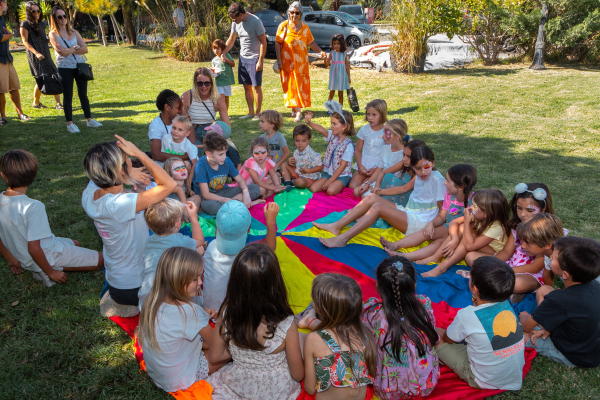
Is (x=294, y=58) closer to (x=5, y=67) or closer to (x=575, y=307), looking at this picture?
(x=5, y=67)

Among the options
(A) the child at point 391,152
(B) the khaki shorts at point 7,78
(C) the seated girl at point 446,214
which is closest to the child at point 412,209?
(C) the seated girl at point 446,214

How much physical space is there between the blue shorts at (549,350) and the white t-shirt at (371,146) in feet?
10.3

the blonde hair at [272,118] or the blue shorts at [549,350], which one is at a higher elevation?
the blonde hair at [272,118]

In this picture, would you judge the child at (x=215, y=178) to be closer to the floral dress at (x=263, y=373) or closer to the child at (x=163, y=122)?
the child at (x=163, y=122)

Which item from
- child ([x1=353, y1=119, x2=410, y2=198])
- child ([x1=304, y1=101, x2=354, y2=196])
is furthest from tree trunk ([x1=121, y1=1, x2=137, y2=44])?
child ([x1=353, y1=119, x2=410, y2=198])

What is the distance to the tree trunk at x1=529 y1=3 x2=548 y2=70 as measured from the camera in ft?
45.2

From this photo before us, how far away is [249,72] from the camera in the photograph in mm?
8992

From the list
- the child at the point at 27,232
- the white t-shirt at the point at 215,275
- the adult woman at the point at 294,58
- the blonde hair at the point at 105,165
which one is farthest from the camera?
the adult woman at the point at 294,58

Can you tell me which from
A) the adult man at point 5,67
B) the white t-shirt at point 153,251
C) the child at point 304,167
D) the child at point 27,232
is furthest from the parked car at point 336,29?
the white t-shirt at point 153,251

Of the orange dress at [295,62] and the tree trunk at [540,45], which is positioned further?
the tree trunk at [540,45]

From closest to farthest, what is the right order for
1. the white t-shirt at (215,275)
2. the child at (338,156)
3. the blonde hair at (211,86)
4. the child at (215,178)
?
1. the white t-shirt at (215,275)
2. the child at (215,178)
3. the child at (338,156)
4. the blonde hair at (211,86)

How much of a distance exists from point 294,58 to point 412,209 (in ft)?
18.1

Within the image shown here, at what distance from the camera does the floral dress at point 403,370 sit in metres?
2.56

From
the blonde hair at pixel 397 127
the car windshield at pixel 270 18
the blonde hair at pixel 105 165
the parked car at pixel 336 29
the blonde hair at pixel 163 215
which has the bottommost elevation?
the blonde hair at pixel 163 215
